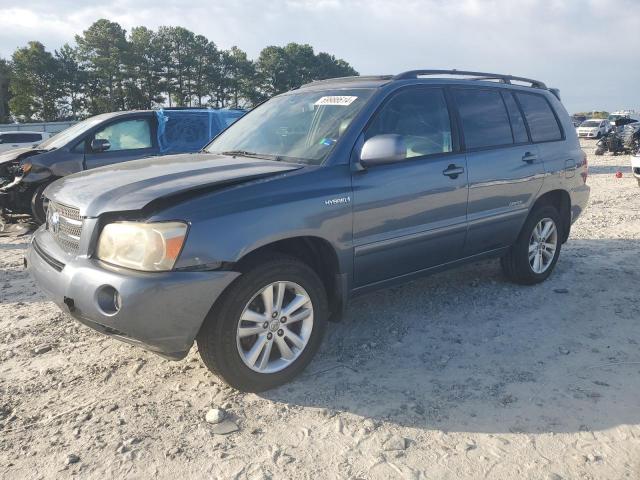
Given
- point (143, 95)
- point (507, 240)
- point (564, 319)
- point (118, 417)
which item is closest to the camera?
point (118, 417)

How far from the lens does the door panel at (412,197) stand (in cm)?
346

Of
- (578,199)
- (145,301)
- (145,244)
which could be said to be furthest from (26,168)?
(578,199)

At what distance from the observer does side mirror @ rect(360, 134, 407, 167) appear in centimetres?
329

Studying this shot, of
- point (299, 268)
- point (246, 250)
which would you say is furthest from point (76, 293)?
point (299, 268)

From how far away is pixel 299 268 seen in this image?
10.2ft

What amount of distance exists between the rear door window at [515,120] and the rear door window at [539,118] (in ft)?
0.33

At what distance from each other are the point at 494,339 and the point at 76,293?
2.79 meters

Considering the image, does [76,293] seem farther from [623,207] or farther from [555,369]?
[623,207]

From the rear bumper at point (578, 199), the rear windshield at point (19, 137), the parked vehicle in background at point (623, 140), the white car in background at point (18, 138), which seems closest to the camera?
the rear bumper at point (578, 199)

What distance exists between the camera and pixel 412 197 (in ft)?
12.1

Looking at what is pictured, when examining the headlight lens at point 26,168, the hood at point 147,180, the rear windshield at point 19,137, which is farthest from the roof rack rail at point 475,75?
the rear windshield at point 19,137

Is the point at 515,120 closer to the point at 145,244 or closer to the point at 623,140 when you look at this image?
the point at 145,244

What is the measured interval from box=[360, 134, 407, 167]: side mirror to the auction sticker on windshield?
55 centimetres

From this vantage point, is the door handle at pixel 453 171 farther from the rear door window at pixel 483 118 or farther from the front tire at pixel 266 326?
the front tire at pixel 266 326
